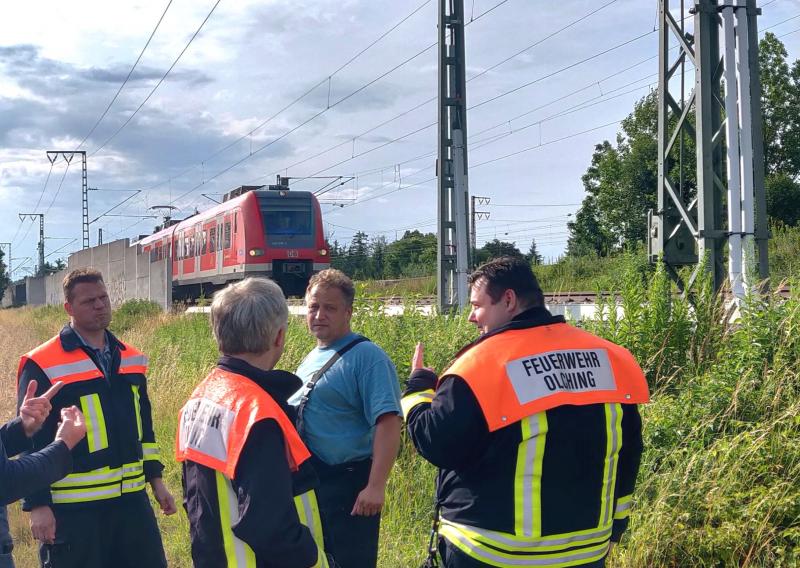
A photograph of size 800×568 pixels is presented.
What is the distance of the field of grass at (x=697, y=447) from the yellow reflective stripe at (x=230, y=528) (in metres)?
2.67

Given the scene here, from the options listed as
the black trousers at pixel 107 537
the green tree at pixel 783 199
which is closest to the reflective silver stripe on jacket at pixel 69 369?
the black trousers at pixel 107 537

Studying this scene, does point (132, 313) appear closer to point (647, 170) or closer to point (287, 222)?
point (287, 222)

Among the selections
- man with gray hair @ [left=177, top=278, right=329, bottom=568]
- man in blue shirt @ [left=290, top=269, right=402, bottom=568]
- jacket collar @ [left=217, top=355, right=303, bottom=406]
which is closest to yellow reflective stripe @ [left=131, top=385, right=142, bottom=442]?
man in blue shirt @ [left=290, top=269, right=402, bottom=568]

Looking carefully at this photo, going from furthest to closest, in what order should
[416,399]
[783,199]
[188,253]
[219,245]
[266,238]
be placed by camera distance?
[783,199]
[188,253]
[219,245]
[266,238]
[416,399]

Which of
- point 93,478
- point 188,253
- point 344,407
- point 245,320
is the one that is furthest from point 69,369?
point 188,253

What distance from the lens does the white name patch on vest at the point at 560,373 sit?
8.89ft

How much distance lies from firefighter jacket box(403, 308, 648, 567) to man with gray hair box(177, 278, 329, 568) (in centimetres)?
49

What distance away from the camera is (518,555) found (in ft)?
9.00

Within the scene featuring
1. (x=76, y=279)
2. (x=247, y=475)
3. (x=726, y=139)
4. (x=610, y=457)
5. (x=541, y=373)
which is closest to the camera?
(x=247, y=475)

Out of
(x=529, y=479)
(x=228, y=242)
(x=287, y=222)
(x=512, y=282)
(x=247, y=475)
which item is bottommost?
(x=529, y=479)

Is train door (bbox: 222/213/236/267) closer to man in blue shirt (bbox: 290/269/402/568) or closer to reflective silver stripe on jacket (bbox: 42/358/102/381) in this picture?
reflective silver stripe on jacket (bbox: 42/358/102/381)

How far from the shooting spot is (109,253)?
27047 mm

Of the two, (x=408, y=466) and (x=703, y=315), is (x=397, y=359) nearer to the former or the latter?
(x=408, y=466)

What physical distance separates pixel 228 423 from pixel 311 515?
44 centimetres
